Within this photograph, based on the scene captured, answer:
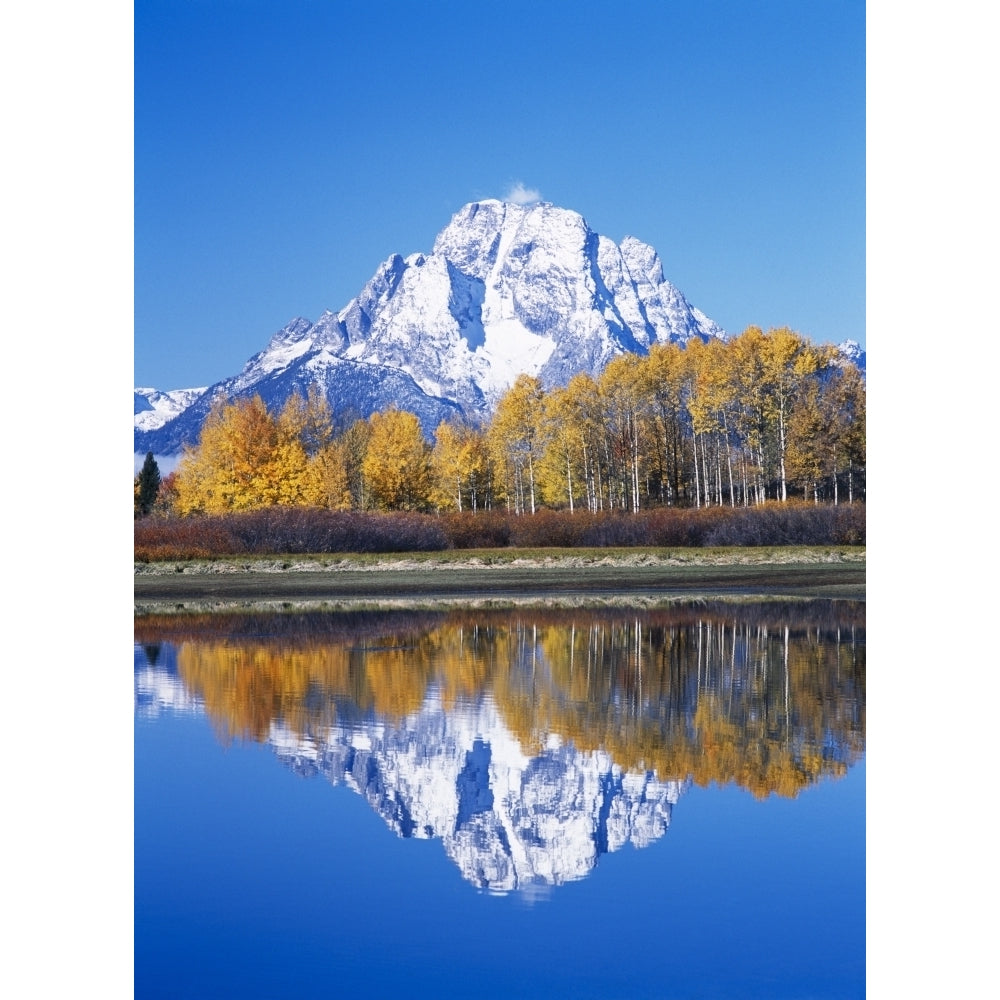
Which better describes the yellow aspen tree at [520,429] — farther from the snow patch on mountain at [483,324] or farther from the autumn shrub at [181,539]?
the snow patch on mountain at [483,324]

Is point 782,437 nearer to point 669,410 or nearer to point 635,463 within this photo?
point 635,463

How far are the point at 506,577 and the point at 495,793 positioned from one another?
16055 millimetres

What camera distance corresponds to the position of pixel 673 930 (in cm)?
429

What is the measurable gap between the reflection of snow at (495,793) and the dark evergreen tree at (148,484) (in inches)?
1818

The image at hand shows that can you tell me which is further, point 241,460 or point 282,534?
point 241,460

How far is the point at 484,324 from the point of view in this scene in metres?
189

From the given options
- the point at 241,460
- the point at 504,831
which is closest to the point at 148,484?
the point at 241,460

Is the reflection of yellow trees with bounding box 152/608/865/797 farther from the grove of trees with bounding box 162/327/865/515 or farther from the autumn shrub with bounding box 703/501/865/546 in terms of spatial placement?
the grove of trees with bounding box 162/327/865/515

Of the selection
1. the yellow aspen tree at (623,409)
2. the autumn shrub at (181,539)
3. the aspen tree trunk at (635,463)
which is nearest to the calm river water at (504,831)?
the autumn shrub at (181,539)

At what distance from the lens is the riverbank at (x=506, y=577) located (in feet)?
59.5
